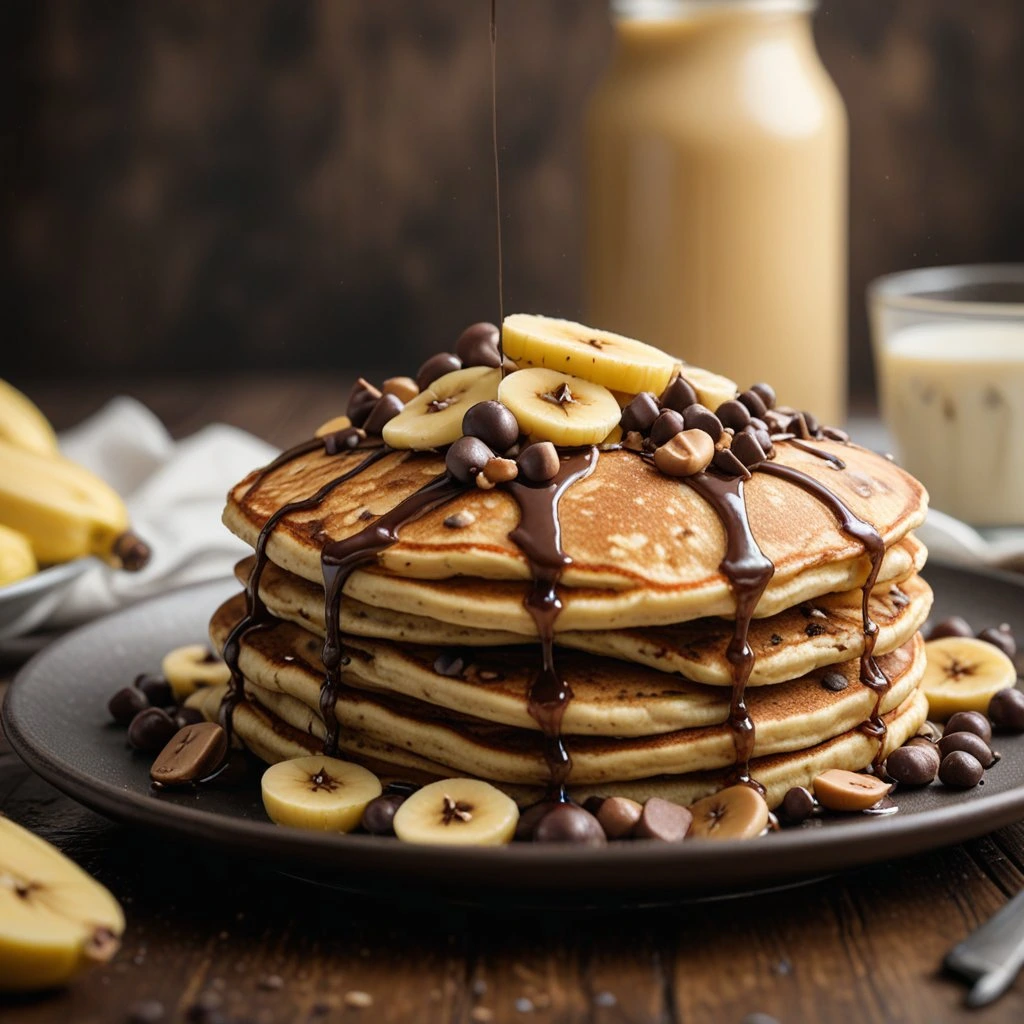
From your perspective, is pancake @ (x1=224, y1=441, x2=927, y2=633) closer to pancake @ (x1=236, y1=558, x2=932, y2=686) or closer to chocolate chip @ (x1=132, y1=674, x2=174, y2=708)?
pancake @ (x1=236, y1=558, x2=932, y2=686)

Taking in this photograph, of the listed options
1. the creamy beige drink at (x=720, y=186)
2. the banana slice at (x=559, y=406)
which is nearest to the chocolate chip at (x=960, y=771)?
the banana slice at (x=559, y=406)

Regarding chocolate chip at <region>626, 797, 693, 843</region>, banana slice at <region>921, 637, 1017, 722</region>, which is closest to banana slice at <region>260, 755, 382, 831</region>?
chocolate chip at <region>626, 797, 693, 843</region>

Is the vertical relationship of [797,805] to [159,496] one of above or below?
above

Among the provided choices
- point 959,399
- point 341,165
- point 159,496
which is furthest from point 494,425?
point 341,165

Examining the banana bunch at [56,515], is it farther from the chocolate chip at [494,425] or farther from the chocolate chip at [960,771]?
the chocolate chip at [960,771]

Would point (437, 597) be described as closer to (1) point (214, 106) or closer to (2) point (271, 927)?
(2) point (271, 927)

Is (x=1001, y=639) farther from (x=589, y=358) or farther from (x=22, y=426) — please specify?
(x=22, y=426)

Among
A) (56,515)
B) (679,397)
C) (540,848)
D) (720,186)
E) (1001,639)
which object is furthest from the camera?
(720,186)
